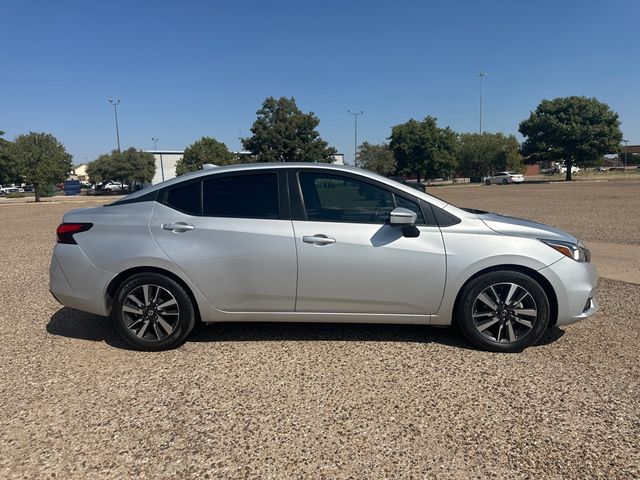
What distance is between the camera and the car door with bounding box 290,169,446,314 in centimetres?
371

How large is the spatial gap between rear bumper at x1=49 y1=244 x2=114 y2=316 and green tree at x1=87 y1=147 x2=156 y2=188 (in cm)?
6947

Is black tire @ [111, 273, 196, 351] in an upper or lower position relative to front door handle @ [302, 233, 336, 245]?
lower

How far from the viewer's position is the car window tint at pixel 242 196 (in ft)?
12.8

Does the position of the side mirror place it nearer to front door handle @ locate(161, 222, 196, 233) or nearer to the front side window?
the front side window

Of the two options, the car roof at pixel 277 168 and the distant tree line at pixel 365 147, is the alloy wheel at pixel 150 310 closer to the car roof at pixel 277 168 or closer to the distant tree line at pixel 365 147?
the car roof at pixel 277 168

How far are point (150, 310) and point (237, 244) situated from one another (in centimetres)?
96

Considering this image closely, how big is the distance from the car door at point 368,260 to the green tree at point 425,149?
→ 57867mm

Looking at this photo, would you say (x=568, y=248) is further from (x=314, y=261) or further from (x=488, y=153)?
(x=488, y=153)

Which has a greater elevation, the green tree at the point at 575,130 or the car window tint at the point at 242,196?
the green tree at the point at 575,130

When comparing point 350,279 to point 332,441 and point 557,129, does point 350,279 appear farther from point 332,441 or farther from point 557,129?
point 557,129

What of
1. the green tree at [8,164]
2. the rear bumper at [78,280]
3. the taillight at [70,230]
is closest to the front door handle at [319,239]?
the rear bumper at [78,280]

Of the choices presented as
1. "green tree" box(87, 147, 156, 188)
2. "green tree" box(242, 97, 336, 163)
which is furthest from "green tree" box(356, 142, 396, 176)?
"green tree" box(87, 147, 156, 188)

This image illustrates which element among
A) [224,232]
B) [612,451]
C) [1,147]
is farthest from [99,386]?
[1,147]

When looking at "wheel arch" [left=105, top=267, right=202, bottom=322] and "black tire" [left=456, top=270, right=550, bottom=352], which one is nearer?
"black tire" [left=456, top=270, right=550, bottom=352]
